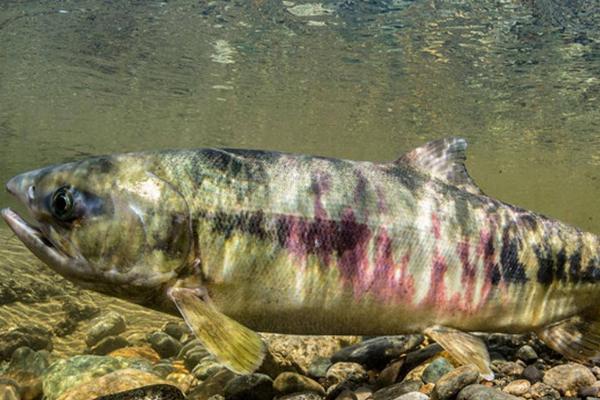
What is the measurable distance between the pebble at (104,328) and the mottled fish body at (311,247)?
5.47 meters

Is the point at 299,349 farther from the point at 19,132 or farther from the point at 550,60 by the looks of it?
the point at 19,132

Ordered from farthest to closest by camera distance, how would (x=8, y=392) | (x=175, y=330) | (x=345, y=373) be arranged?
(x=175, y=330)
(x=8, y=392)
(x=345, y=373)

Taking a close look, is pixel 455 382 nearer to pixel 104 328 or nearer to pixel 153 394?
pixel 153 394

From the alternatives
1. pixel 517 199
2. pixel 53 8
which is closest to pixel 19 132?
pixel 53 8

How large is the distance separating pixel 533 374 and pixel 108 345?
5.93m

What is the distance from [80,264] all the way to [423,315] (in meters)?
2.28

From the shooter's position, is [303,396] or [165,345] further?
[165,345]

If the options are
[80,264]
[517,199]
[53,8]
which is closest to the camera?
[80,264]

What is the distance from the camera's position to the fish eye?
9.61 ft

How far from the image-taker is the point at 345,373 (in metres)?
4.85

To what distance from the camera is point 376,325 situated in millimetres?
3430

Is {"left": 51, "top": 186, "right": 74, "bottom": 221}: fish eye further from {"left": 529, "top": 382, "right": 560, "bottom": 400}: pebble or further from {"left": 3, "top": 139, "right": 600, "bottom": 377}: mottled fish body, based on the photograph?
{"left": 529, "top": 382, "right": 560, "bottom": 400}: pebble

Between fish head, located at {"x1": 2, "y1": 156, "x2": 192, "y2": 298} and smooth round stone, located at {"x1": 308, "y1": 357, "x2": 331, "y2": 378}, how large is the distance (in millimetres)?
2636

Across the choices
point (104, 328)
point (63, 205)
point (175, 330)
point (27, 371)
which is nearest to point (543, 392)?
point (63, 205)
